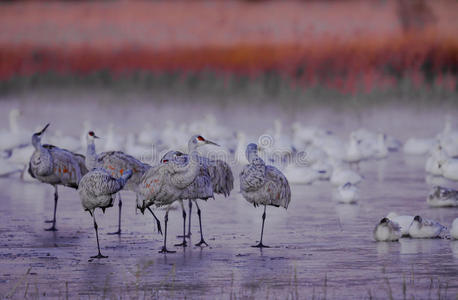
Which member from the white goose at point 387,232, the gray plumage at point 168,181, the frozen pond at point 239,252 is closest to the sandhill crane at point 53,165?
the frozen pond at point 239,252

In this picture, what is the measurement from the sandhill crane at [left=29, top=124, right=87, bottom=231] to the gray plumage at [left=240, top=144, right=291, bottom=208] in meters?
3.79

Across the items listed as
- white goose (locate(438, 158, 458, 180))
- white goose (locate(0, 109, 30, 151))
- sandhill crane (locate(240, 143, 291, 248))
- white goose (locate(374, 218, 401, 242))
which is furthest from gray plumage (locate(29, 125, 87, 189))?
white goose (locate(0, 109, 30, 151))

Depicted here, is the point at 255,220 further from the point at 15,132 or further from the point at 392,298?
the point at 15,132

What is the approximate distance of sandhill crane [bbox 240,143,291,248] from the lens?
1468 cm

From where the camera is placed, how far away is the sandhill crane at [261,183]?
1468 cm

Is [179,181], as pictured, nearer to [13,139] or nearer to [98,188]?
[98,188]

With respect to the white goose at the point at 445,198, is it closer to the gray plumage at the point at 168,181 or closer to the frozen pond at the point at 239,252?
the frozen pond at the point at 239,252

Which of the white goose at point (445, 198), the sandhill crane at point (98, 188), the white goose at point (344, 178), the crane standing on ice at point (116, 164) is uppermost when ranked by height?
the white goose at point (344, 178)

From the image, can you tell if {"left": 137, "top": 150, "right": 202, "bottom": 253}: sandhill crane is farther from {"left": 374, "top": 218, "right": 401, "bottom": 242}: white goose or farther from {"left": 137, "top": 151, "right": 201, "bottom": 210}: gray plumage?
{"left": 374, "top": 218, "right": 401, "bottom": 242}: white goose

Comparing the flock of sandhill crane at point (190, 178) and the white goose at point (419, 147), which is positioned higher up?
the white goose at point (419, 147)

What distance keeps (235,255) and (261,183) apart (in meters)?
1.32

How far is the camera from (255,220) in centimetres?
1734

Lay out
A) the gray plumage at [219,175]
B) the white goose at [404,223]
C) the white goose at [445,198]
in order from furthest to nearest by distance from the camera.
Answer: the white goose at [445,198] < the gray plumage at [219,175] < the white goose at [404,223]

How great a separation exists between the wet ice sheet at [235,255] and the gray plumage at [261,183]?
2.21 ft
